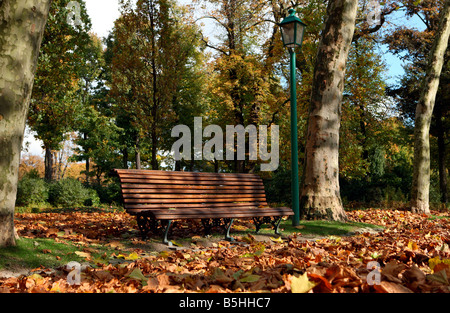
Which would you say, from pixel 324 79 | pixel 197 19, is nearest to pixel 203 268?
pixel 324 79

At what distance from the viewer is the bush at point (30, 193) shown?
15.3 m

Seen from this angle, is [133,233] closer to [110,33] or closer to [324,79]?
[324,79]

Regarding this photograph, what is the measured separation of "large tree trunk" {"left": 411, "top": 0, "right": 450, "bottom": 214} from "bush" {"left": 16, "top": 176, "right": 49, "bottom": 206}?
46.1 ft

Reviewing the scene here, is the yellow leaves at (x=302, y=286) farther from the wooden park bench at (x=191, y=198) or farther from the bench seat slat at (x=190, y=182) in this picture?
the bench seat slat at (x=190, y=182)

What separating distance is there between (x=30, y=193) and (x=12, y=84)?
13018 millimetres

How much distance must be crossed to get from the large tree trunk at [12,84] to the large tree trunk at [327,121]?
574cm

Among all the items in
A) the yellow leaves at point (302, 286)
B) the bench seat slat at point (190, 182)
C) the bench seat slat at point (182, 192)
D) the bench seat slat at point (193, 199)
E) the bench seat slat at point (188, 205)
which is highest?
the bench seat slat at point (190, 182)

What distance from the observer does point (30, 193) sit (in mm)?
15445

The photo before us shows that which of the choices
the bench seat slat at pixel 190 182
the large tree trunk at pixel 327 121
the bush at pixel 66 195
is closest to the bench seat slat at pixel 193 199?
the bench seat slat at pixel 190 182

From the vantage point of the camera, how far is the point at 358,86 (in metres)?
15.8

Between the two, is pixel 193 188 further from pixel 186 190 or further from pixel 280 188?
pixel 280 188

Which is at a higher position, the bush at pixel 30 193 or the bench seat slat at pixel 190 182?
the bench seat slat at pixel 190 182

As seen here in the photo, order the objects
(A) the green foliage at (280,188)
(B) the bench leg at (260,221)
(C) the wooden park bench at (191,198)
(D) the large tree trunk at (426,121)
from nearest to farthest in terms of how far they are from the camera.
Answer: (C) the wooden park bench at (191,198) < (B) the bench leg at (260,221) < (D) the large tree trunk at (426,121) < (A) the green foliage at (280,188)
